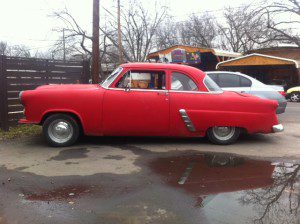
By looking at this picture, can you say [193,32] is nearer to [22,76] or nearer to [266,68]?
[266,68]

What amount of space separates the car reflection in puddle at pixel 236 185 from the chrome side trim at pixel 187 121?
0.87 meters

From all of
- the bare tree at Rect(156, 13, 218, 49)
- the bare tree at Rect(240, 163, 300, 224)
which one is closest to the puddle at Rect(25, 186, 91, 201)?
the bare tree at Rect(240, 163, 300, 224)

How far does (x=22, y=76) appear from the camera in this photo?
974cm

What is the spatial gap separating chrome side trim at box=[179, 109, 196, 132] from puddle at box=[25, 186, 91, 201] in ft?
9.75

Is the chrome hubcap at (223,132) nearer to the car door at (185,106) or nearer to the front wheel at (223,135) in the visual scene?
the front wheel at (223,135)

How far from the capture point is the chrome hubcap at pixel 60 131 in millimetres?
7492

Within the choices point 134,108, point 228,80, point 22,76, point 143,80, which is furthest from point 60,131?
point 228,80

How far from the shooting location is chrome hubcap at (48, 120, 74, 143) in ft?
24.6

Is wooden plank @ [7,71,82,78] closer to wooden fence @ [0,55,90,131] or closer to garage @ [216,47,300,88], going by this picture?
wooden fence @ [0,55,90,131]

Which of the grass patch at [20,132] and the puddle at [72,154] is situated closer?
the puddle at [72,154]

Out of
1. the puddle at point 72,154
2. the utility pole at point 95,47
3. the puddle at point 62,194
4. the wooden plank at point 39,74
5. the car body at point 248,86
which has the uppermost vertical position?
the utility pole at point 95,47

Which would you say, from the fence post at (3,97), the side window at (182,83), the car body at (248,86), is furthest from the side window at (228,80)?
the fence post at (3,97)

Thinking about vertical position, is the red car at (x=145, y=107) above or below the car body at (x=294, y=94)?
above

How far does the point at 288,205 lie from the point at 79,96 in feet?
14.6
